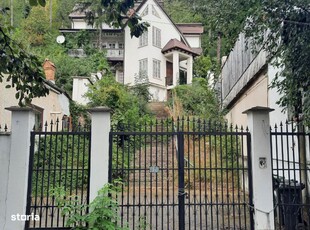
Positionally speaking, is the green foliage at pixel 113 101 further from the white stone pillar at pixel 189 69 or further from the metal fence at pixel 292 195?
the white stone pillar at pixel 189 69

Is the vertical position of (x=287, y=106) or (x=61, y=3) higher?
(x=61, y=3)

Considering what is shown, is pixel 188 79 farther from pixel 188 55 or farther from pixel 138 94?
pixel 138 94

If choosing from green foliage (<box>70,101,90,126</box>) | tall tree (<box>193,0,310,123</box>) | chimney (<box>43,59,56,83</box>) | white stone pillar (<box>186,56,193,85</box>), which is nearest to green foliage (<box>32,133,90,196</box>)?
tall tree (<box>193,0,310,123</box>)

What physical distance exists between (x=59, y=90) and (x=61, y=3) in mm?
30871

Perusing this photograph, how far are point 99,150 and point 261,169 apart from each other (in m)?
3.22

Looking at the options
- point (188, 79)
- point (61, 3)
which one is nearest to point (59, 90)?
point (188, 79)

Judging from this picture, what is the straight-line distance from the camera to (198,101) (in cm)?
2041

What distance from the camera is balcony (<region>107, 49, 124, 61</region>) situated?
28406mm

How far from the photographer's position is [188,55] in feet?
94.3

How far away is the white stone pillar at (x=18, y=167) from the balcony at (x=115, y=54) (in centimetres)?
2344

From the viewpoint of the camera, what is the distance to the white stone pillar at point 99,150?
18.5 ft

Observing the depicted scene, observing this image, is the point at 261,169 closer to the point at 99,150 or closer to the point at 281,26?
the point at 281,26

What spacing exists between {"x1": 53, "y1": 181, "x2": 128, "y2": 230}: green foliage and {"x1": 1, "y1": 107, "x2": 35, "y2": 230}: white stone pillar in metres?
0.81

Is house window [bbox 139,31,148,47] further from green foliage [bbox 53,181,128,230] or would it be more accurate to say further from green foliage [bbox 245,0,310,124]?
green foliage [bbox 53,181,128,230]
